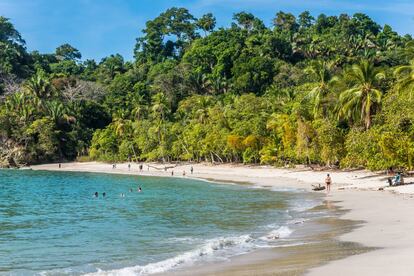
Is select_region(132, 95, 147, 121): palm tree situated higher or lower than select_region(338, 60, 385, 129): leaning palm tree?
higher

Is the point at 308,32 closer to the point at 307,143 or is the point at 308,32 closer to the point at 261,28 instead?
the point at 261,28

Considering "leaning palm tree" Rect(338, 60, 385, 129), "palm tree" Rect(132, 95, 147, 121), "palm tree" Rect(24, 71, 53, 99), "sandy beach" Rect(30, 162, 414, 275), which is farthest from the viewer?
"palm tree" Rect(24, 71, 53, 99)

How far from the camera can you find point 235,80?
99750mm

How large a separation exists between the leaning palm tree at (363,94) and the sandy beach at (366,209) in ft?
17.7

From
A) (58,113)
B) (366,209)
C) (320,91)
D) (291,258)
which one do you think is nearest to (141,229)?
(291,258)

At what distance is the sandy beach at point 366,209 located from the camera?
11.7 metres

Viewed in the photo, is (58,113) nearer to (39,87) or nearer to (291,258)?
(39,87)

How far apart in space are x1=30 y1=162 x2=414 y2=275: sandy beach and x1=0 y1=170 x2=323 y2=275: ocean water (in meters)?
2.41

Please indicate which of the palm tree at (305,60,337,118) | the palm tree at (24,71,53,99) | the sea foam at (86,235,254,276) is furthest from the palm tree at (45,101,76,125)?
the sea foam at (86,235,254,276)

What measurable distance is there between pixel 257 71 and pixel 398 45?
34211mm

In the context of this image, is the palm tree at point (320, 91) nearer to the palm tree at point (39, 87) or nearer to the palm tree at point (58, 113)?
the palm tree at point (58, 113)

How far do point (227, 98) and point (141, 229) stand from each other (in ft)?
221

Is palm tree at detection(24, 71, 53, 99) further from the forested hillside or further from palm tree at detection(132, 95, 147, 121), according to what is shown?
palm tree at detection(132, 95, 147, 121)

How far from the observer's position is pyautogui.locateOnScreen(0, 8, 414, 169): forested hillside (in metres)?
44.8
